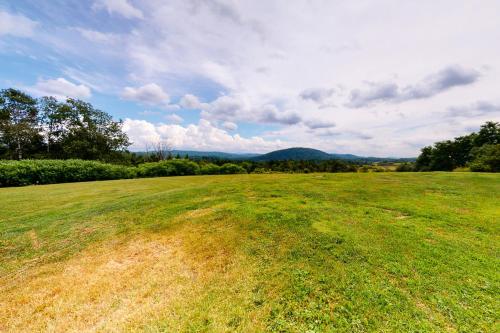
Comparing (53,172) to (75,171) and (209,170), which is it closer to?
(75,171)

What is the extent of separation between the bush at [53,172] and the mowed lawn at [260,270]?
50.1 ft

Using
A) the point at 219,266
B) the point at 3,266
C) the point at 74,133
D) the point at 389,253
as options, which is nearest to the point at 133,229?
the point at 3,266

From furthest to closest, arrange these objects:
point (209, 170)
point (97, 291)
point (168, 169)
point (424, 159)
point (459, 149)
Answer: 1. point (424, 159)
2. point (459, 149)
3. point (209, 170)
4. point (168, 169)
5. point (97, 291)

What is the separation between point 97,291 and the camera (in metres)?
3.08

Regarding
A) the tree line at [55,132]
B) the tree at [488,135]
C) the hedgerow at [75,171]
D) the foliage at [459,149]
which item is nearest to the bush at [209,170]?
the hedgerow at [75,171]

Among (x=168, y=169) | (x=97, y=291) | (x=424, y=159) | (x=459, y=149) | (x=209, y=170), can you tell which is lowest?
(x=97, y=291)

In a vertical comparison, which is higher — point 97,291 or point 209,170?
point 209,170

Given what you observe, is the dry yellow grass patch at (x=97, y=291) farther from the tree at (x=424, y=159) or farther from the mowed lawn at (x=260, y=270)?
the tree at (x=424, y=159)

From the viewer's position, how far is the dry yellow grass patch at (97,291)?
2.55m

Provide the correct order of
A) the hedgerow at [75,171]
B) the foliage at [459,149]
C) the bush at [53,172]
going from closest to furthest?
the bush at [53,172], the hedgerow at [75,171], the foliage at [459,149]

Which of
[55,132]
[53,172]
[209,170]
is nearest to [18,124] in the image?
[55,132]

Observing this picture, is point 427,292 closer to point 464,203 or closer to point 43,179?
point 464,203

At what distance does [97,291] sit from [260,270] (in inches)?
99.9

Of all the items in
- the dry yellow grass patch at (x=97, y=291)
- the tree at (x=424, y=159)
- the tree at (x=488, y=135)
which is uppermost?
the tree at (x=488, y=135)
